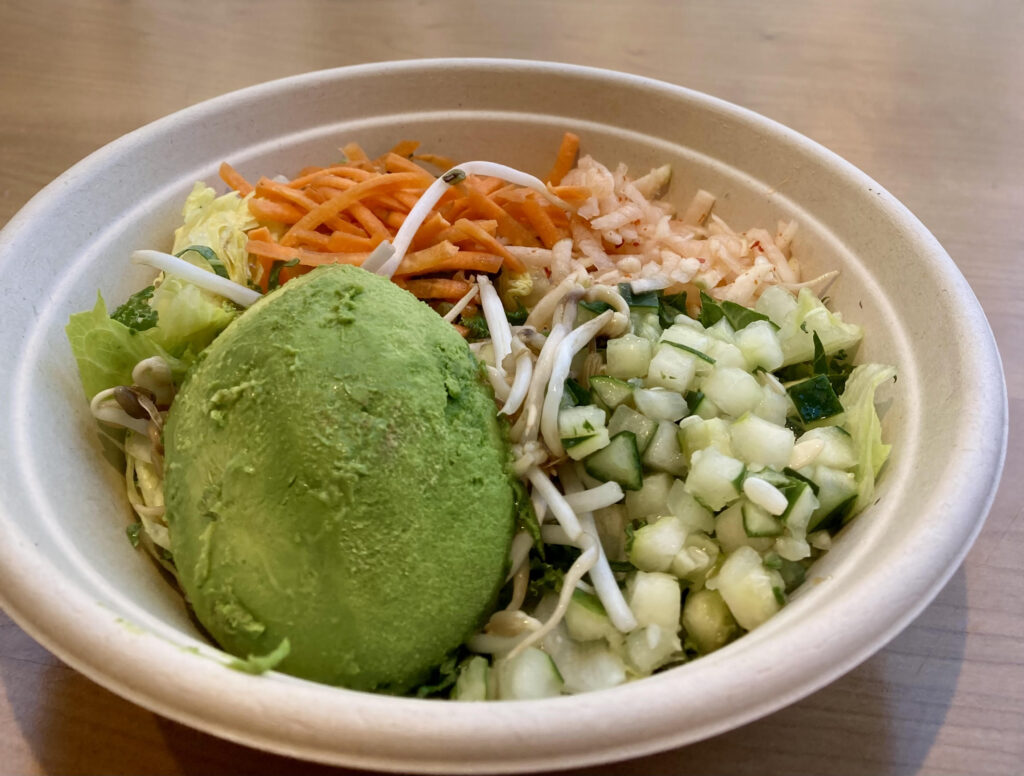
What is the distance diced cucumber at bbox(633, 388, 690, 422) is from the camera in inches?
56.7

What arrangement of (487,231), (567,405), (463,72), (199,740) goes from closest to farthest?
1. (199,740)
2. (567,405)
3. (487,231)
4. (463,72)

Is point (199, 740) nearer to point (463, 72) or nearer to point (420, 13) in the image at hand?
point (463, 72)

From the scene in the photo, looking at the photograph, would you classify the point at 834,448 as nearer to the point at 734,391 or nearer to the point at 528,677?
the point at 734,391

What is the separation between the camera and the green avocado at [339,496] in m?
1.16

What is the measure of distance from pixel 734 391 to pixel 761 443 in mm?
144

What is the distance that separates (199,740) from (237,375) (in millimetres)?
620

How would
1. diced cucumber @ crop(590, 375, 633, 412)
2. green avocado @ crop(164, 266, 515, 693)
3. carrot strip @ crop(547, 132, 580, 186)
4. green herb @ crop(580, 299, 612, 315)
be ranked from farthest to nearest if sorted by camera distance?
carrot strip @ crop(547, 132, 580, 186) → green herb @ crop(580, 299, 612, 315) → diced cucumber @ crop(590, 375, 633, 412) → green avocado @ crop(164, 266, 515, 693)

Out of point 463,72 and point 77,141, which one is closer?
point 463,72

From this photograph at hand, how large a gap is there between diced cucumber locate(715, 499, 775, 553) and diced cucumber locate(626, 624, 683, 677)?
202 millimetres

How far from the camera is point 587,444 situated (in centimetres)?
137

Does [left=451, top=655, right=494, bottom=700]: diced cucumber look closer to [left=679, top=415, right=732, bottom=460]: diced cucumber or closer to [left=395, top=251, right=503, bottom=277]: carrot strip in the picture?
[left=679, top=415, right=732, bottom=460]: diced cucumber

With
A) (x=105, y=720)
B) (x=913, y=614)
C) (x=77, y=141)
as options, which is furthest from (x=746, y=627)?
(x=77, y=141)

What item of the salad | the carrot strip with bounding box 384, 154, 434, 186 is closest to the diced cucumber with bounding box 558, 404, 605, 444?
the salad

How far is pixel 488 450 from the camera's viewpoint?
1.35 metres
